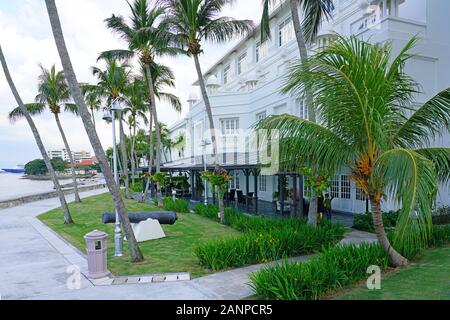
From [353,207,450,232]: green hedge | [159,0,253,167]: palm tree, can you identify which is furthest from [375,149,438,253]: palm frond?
[159,0,253,167]: palm tree

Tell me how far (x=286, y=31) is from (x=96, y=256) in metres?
20.2

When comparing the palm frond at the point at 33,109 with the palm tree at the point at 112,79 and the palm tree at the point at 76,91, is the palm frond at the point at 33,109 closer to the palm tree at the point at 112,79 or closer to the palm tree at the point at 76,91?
the palm tree at the point at 112,79

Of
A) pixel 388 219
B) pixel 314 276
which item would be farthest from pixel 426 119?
pixel 388 219

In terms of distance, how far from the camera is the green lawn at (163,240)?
784 centimetres

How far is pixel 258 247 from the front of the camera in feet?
26.3

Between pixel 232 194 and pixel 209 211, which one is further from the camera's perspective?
pixel 232 194

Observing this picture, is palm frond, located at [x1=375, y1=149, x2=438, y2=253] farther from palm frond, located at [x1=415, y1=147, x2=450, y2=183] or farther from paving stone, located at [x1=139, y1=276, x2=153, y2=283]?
paving stone, located at [x1=139, y1=276, x2=153, y2=283]

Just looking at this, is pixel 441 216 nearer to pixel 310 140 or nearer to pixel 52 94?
pixel 310 140

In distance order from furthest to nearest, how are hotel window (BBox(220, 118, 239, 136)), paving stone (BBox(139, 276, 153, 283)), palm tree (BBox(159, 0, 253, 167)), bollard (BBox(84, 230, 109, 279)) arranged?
hotel window (BBox(220, 118, 239, 136)), palm tree (BBox(159, 0, 253, 167)), bollard (BBox(84, 230, 109, 279)), paving stone (BBox(139, 276, 153, 283))

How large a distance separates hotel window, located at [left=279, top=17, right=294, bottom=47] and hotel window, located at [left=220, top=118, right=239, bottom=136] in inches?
247

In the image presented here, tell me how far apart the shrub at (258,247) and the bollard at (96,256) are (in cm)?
203

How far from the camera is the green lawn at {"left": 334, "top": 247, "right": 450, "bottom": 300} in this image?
546 cm
